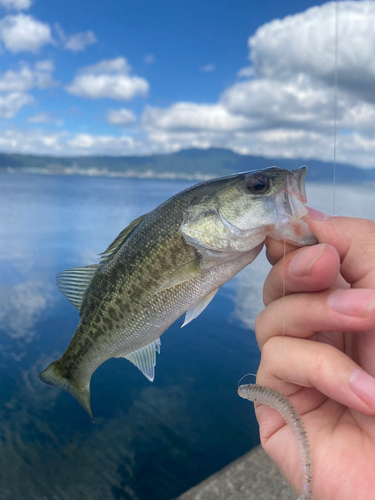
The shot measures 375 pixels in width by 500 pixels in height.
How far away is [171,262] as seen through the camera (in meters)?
1.92

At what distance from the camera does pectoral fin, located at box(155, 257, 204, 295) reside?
186cm

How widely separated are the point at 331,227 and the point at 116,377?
426 cm

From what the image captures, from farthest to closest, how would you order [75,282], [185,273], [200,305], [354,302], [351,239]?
[75,282]
[200,305]
[185,273]
[351,239]
[354,302]

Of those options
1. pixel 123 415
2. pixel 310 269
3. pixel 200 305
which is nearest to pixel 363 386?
pixel 310 269

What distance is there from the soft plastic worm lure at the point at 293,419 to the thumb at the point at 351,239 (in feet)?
2.26

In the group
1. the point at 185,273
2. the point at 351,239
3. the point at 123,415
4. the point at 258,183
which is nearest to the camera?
the point at 351,239

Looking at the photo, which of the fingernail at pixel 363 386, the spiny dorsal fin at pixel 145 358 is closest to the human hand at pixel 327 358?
the fingernail at pixel 363 386

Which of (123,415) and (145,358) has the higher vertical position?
(145,358)

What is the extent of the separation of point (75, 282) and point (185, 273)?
3.05ft

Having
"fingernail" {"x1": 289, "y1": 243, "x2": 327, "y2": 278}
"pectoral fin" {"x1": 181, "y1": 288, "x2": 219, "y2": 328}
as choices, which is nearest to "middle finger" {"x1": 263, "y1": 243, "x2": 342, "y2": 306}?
"fingernail" {"x1": 289, "y1": 243, "x2": 327, "y2": 278}

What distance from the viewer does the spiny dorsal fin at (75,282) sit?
90.1 inches

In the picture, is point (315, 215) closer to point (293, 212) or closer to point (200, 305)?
point (293, 212)

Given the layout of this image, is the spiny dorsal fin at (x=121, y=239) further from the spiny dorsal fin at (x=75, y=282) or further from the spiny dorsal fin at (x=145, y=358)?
the spiny dorsal fin at (x=145, y=358)

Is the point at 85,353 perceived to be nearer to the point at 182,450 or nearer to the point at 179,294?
the point at 179,294
